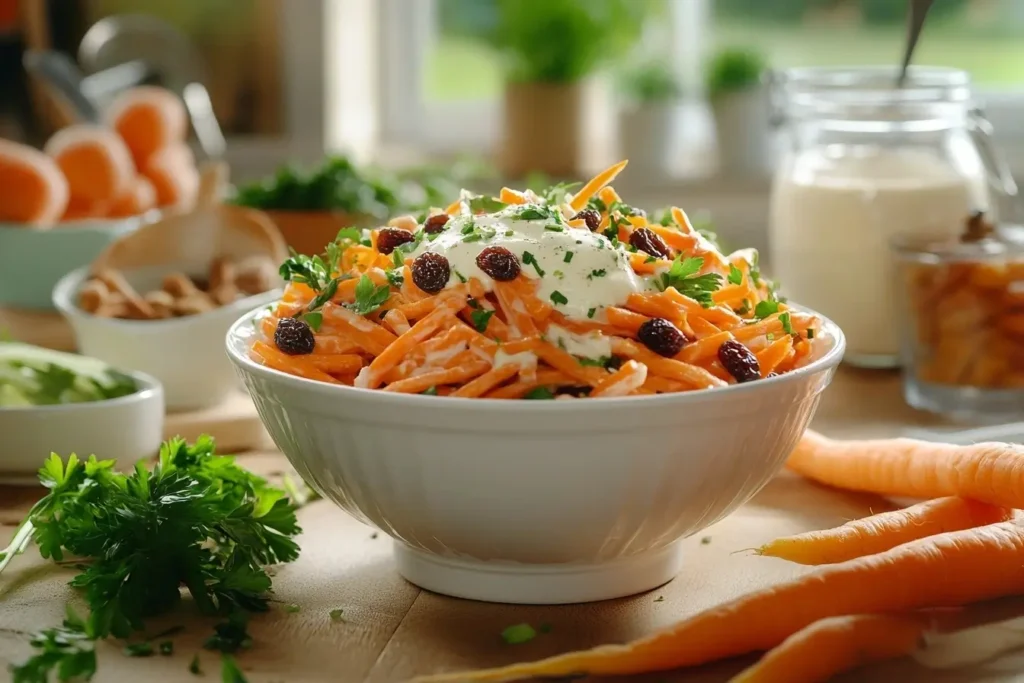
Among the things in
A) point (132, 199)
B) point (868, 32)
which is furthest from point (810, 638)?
point (868, 32)

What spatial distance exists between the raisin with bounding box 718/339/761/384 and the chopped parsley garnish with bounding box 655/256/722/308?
73 mm

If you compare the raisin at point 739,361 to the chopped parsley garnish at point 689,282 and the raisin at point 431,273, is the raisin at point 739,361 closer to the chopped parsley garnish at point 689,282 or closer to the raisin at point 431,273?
the chopped parsley garnish at point 689,282

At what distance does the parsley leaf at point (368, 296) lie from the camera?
1.39 metres

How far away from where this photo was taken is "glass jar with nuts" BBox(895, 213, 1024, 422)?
2.02m

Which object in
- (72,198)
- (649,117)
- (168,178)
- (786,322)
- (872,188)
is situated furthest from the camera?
(649,117)

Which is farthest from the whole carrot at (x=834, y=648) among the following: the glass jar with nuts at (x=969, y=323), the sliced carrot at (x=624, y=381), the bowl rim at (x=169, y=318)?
the bowl rim at (x=169, y=318)

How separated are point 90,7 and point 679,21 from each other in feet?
6.20

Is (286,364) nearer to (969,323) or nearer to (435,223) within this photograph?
(435,223)

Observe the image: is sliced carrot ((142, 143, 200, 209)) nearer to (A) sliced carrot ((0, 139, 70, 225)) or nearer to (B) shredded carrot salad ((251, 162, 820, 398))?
(A) sliced carrot ((0, 139, 70, 225))

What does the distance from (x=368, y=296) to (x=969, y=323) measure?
107 cm

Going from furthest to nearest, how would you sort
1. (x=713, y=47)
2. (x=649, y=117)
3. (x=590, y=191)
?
(x=713, y=47) → (x=649, y=117) → (x=590, y=191)

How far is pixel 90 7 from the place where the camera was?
13.3ft

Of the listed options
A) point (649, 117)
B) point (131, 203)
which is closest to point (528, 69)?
point (649, 117)

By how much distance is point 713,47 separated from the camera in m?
4.32
